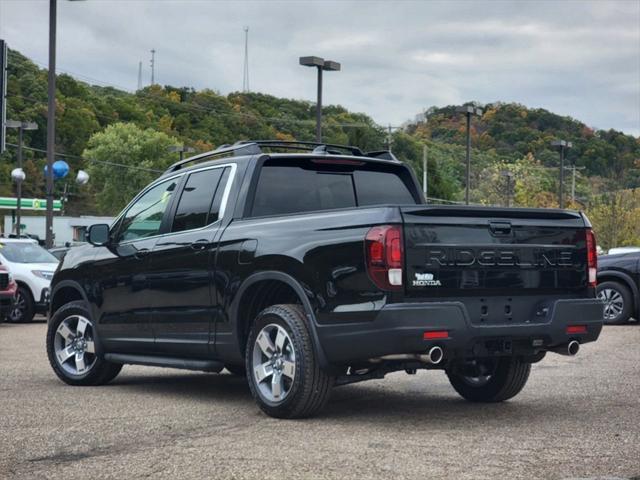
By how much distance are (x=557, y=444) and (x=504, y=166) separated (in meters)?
92.2

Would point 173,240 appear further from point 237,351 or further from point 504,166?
point 504,166

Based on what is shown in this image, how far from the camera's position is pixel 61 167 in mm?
37531

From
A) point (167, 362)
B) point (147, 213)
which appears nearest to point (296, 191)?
point (147, 213)

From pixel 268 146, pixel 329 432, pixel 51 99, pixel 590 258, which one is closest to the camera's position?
pixel 329 432

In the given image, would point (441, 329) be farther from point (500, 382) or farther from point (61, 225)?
point (61, 225)

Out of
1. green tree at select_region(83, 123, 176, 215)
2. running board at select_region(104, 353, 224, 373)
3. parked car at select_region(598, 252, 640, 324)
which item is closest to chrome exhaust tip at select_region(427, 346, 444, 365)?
running board at select_region(104, 353, 224, 373)

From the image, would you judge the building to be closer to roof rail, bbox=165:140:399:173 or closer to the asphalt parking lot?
Answer: the asphalt parking lot

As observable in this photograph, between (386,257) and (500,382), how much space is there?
84.3 inches

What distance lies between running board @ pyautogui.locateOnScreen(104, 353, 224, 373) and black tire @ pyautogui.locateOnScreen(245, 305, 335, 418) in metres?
0.85

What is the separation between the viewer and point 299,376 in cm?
727

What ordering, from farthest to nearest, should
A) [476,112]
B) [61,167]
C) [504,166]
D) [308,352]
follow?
[504,166] → [476,112] → [61,167] → [308,352]

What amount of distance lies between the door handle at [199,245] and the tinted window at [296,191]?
0.44 metres

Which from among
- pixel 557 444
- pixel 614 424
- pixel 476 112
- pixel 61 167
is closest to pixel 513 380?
pixel 614 424

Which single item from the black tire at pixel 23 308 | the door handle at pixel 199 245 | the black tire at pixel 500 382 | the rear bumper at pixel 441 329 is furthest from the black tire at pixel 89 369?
the black tire at pixel 23 308
